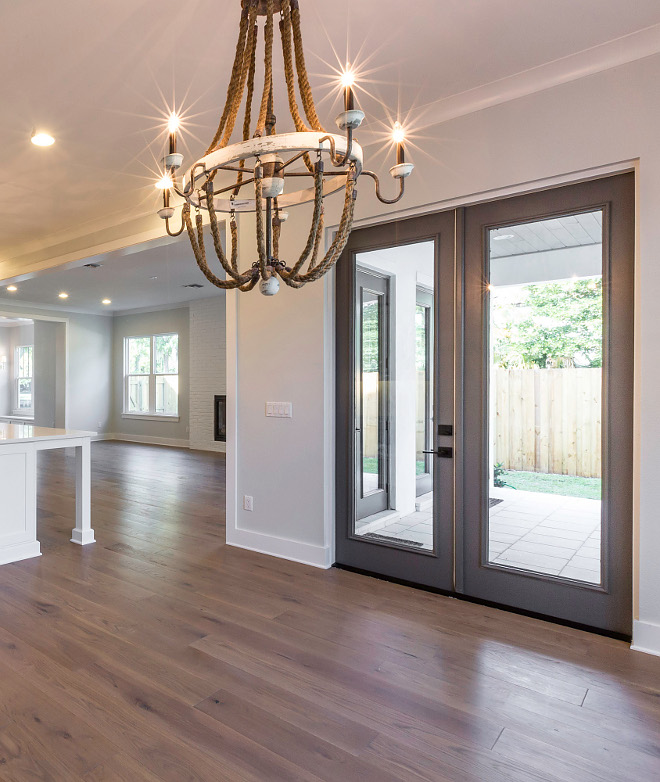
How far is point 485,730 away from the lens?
1877 mm

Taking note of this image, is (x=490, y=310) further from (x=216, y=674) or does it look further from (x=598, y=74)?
(x=216, y=674)

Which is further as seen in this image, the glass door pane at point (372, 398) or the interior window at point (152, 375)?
the interior window at point (152, 375)

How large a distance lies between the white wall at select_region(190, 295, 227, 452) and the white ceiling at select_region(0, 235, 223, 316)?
297 mm

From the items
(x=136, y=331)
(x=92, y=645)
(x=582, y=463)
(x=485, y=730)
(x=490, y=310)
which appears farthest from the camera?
(x=136, y=331)

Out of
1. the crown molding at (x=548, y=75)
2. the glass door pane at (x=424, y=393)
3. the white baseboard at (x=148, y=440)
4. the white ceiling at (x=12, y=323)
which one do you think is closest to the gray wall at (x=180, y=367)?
the white baseboard at (x=148, y=440)

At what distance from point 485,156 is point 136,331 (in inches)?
382

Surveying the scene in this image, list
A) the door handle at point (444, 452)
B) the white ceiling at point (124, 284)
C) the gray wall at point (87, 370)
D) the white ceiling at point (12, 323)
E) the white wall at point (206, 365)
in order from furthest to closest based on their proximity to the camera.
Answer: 1. the white ceiling at point (12, 323)
2. the gray wall at point (87, 370)
3. the white wall at point (206, 365)
4. the white ceiling at point (124, 284)
5. the door handle at point (444, 452)

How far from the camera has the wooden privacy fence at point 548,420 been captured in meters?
2.69

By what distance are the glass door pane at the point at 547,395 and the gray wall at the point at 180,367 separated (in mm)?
8261

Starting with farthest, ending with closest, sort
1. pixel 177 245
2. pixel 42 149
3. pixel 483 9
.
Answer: pixel 177 245 → pixel 42 149 → pixel 483 9

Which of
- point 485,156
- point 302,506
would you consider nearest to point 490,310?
point 485,156

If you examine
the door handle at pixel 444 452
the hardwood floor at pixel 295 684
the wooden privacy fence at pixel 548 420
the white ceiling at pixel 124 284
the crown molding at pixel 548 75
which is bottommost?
the hardwood floor at pixel 295 684

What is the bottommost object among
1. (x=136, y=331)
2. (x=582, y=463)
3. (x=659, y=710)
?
(x=659, y=710)

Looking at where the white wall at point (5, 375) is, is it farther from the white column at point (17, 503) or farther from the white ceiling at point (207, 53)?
the white ceiling at point (207, 53)
